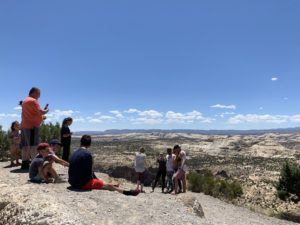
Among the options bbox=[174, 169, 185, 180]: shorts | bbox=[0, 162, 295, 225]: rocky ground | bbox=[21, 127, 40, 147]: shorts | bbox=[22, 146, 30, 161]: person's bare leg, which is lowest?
bbox=[0, 162, 295, 225]: rocky ground

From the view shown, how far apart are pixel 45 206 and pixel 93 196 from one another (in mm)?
1504

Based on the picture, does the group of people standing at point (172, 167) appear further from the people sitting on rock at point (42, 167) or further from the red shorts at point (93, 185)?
the people sitting on rock at point (42, 167)

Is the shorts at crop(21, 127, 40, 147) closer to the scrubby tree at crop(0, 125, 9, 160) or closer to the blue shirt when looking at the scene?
the blue shirt

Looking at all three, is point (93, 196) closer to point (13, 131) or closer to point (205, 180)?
point (13, 131)

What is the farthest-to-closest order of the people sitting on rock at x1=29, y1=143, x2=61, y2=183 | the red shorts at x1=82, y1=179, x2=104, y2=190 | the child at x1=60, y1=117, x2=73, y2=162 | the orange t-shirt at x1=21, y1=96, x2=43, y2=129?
the child at x1=60, y1=117, x2=73, y2=162 < the orange t-shirt at x1=21, y1=96, x2=43, y2=129 < the people sitting on rock at x1=29, y1=143, x2=61, y2=183 < the red shorts at x1=82, y1=179, x2=104, y2=190

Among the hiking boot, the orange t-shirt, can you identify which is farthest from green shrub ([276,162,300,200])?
the orange t-shirt

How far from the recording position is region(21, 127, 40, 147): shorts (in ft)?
46.3

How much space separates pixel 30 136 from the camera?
1418 cm

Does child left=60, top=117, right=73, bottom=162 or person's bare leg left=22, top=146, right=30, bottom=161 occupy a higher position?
child left=60, top=117, right=73, bottom=162

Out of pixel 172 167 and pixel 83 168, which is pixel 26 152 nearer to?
pixel 83 168

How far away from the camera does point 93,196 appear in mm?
10773

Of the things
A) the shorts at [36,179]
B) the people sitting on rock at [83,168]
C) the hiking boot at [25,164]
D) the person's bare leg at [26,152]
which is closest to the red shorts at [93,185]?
the people sitting on rock at [83,168]

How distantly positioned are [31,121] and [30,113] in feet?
0.94

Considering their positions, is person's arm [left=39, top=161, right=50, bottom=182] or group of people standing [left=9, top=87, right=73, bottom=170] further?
group of people standing [left=9, top=87, right=73, bottom=170]
